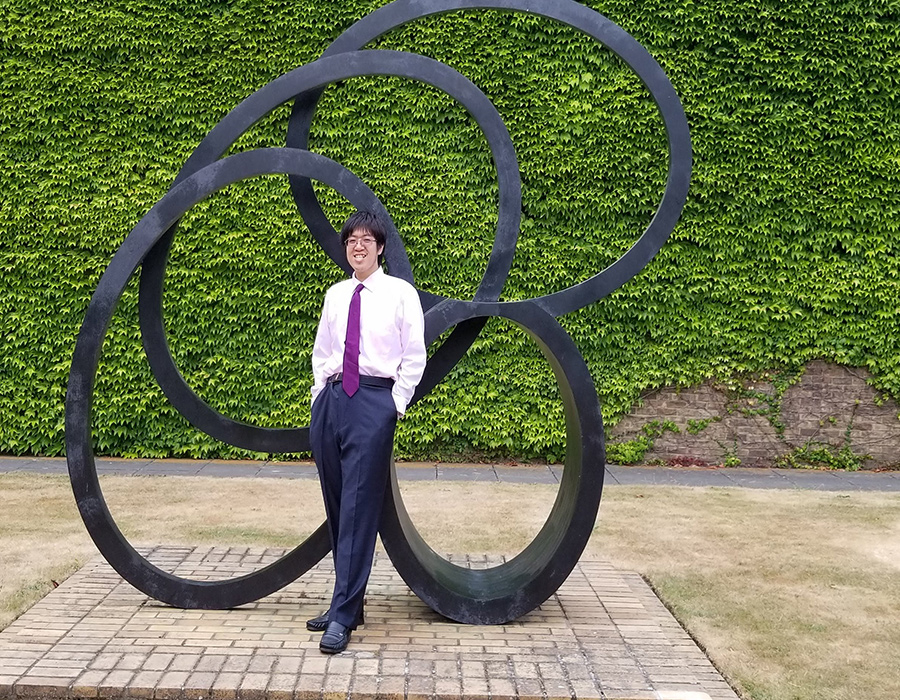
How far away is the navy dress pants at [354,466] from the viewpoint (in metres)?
4.57

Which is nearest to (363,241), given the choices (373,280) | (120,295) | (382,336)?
(373,280)

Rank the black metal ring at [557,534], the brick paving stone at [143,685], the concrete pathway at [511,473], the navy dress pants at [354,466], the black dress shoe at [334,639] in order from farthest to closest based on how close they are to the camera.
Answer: the concrete pathway at [511,473], the black metal ring at [557,534], the navy dress pants at [354,466], the black dress shoe at [334,639], the brick paving stone at [143,685]

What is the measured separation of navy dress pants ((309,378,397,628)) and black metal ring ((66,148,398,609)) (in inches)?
14.1

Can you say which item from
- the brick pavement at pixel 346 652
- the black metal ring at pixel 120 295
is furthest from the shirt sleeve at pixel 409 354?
the brick pavement at pixel 346 652

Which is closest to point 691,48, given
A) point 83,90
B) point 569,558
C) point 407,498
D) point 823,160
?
point 823,160

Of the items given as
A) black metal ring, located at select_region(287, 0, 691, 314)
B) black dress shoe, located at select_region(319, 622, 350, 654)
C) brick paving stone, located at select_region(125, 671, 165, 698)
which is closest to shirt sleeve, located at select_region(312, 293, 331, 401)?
black metal ring, located at select_region(287, 0, 691, 314)

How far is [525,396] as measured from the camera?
9984 mm

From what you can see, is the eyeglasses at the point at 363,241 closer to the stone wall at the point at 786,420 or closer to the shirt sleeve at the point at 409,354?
the shirt sleeve at the point at 409,354

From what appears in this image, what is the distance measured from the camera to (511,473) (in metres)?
9.66

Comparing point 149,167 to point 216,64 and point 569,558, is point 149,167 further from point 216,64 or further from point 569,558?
point 569,558

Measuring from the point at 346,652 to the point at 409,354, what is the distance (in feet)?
4.50

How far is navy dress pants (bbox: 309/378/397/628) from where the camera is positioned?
15.0 ft

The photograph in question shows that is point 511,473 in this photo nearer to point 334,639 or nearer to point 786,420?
point 786,420

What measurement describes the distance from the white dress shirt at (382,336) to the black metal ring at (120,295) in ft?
1.33
